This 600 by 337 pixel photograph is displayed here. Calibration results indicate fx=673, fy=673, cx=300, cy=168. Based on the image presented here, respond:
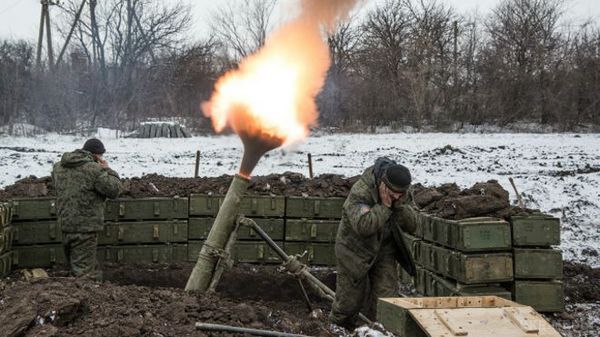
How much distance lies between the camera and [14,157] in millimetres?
17484

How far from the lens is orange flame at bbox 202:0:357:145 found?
703cm

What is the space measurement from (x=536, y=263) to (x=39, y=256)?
276 inches

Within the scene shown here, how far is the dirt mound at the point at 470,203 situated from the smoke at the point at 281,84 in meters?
2.24

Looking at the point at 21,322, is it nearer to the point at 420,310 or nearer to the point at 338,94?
the point at 420,310

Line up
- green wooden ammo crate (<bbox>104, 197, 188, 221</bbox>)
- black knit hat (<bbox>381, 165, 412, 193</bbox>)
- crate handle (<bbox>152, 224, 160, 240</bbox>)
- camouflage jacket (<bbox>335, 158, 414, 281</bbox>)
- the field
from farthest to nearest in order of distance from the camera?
crate handle (<bbox>152, 224, 160, 240</bbox>) < green wooden ammo crate (<bbox>104, 197, 188, 221</bbox>) < camouflage jacket (<bbox>335, 158, 414, 281</bbox>) < black knit hat (<bbox>381, 165, 412, 193</bbox>) < the field

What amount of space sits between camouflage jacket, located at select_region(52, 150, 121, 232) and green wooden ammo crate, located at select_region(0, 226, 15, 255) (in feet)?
2.83

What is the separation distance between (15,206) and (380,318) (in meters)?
6.93

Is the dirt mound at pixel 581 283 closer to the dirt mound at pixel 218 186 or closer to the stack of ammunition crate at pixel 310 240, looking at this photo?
the stack of ammunition crate at pixel 310 240

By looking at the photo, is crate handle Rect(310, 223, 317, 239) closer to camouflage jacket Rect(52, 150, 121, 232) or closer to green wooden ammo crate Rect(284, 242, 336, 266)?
green wooden ammo crate Rect(284, 242, 336, 266)

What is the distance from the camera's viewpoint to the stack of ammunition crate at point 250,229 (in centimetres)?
1067

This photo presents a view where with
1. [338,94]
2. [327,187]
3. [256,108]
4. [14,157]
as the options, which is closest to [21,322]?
[256,108]

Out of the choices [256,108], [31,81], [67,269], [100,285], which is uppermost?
[31,81]

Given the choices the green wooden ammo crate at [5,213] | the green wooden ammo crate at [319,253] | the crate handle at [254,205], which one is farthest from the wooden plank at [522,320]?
the green wooden ammo crate at [5,213]

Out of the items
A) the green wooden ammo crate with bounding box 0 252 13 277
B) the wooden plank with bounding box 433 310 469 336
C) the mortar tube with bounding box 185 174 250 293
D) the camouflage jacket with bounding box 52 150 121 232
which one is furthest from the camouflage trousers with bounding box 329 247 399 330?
the green wooden ammo crate with bounding box 0 252 13 277
